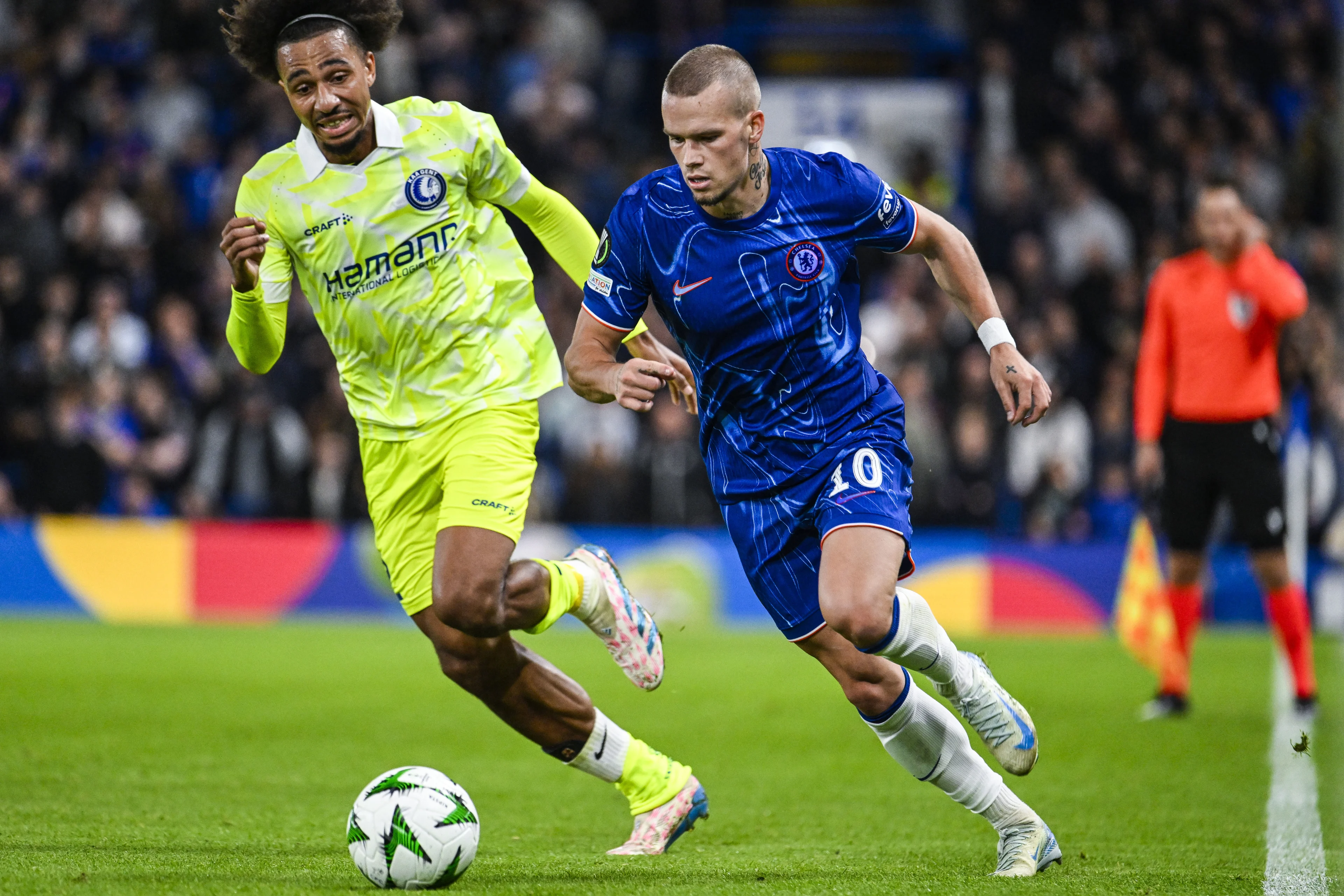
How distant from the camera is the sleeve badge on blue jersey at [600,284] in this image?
4641 mm

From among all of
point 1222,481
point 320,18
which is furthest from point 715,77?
point 1222,481

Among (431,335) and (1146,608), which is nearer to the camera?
(431,335)

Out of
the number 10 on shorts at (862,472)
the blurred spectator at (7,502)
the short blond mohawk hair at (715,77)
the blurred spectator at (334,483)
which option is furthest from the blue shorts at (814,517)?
the blurred spectator at (7,502)

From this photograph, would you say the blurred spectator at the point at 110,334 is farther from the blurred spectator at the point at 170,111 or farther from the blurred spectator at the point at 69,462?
the blurred spectator at the point at 170,111

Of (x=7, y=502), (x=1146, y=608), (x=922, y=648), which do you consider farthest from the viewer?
(x=7, y=502)

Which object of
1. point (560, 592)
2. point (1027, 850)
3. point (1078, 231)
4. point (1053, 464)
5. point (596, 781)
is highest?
point (560, 592)

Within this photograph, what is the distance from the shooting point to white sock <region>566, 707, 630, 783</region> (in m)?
5.22

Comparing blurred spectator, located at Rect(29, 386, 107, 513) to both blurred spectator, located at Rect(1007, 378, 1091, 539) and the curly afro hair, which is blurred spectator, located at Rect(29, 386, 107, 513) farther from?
the curly afro hair

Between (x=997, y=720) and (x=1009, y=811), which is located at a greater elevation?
(x=997, y=720)

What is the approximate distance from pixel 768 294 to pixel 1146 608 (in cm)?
544

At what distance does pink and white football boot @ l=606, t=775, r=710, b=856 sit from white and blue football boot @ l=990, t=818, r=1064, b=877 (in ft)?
3.41

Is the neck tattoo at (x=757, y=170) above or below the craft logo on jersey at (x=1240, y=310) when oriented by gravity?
above

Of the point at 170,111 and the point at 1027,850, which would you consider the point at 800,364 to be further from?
the point at 170,111

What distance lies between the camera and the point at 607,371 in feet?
14.7
